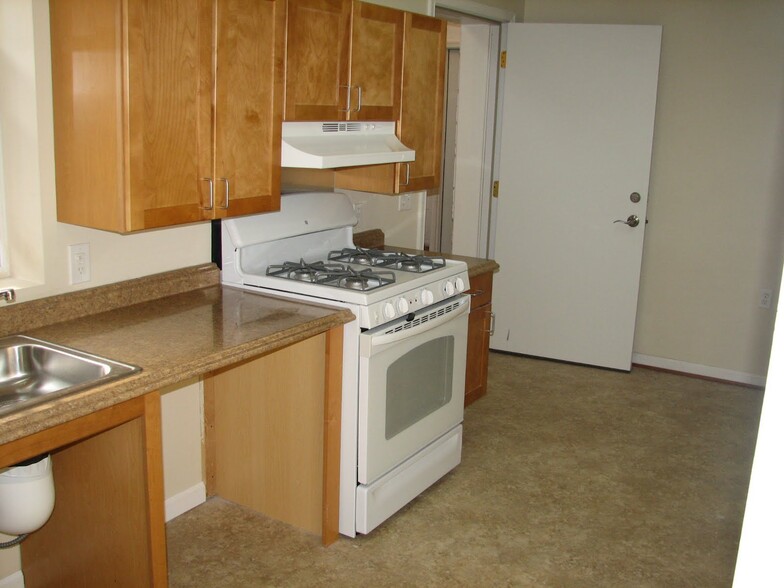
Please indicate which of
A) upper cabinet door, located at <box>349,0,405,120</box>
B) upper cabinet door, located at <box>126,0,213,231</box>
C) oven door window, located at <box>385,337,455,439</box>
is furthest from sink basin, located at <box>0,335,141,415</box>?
upper cabinet door, located at <box>349,0,405,120</box>

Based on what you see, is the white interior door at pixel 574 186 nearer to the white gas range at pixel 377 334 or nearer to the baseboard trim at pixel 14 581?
the white gas range at pixel 377 334

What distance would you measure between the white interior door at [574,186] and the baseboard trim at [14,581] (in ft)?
10.6

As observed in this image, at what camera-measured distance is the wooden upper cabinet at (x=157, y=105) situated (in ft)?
7.02

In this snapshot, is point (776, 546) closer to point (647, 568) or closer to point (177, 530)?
point (647, 568)

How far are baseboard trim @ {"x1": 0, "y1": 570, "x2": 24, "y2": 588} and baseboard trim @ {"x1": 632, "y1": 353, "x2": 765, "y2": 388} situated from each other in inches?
143

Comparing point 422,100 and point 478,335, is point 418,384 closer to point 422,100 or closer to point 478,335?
point 478,335

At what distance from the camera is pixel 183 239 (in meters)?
2.80

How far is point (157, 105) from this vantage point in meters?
2.22

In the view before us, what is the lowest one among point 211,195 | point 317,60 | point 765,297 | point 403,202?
point 765,297

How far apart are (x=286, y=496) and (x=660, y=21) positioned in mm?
3392

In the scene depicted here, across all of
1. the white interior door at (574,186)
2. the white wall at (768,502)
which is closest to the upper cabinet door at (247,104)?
the white wall at (768,502)

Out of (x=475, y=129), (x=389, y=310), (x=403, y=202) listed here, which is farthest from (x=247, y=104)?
(x=475, y=129)

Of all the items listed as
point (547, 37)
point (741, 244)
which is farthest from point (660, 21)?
point (741, 244)

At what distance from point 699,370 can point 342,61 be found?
9.94 feet
